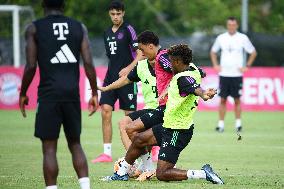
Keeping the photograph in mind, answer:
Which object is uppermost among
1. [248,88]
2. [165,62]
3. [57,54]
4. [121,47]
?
[248,88]

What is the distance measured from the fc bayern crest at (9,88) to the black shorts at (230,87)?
7.86 metres

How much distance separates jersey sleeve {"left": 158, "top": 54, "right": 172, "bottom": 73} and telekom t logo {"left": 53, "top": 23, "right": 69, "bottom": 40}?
2850 mm

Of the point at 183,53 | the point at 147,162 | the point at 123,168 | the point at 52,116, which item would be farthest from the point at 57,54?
the point at 147,162

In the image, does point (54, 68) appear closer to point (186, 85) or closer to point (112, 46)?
point (186, 85)

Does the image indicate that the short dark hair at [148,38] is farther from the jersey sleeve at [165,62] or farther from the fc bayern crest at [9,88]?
the fc bayern crest at [9,88]

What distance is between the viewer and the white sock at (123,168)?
12.8 meters

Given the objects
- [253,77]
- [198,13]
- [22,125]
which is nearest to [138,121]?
[22,125]

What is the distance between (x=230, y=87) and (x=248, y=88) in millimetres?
5554

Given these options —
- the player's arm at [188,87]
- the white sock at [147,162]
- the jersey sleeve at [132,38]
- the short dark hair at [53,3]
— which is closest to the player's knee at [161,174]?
the white sock at [147,162]

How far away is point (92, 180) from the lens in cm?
1282

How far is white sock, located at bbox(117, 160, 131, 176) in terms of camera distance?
1284 centimetres

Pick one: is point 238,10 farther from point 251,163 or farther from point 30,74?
point 30,74

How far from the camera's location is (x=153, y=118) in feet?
42.8

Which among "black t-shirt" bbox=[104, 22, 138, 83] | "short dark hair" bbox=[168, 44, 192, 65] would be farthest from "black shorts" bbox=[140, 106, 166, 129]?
"black t-shirt" bbox=[104, 22, 138, 83]
